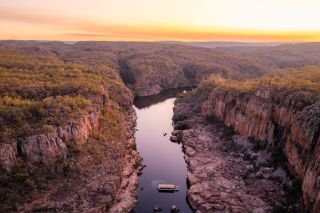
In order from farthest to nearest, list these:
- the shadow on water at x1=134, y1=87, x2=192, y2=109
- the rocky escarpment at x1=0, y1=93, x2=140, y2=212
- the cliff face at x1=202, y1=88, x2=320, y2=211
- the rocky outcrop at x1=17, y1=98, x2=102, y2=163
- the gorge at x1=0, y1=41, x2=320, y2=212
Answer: the shadow on water at x1=134, y1=87, x2=192, y2=109
the rocky outcrop at x1=17, y1=98, x2=102, y2=163
the gorge at x1=0, y1=41, x2=320, y2=212
the rocky escarpment at x1=0, y1=93, x2=140, y2=212
the cliff face at x1=202, y1=88, x2=320, y2=211

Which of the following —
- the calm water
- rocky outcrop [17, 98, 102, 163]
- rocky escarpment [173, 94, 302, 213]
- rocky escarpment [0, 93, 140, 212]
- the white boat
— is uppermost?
rocky outcrop [17, 98, 102, 163]

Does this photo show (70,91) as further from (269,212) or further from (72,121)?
(269,212)

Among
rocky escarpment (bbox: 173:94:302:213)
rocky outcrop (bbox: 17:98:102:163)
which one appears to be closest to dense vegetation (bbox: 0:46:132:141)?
rocky outcrop (bbox: 17:98:102:163)

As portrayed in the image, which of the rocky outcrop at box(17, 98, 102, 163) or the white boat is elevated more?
the rocky outcrop at box(17, 98, 102, 163)

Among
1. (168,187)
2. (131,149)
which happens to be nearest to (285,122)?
(168,187)

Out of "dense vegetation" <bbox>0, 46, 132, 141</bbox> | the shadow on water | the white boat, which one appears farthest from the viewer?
the shadow on water

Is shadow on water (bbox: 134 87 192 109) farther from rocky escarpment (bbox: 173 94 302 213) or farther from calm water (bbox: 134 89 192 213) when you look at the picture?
rocky escarpment (bbox: 173 94 302 213)

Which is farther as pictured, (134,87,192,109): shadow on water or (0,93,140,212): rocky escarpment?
(134,87,192,109): shadow on water
